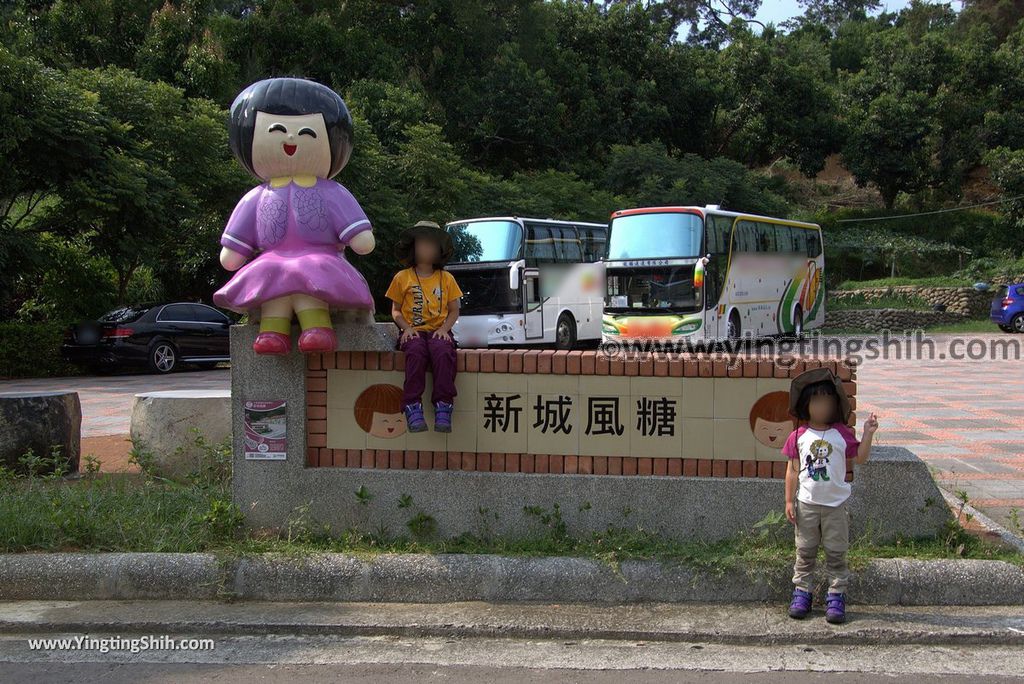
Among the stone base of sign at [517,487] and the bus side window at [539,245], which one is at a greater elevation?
the bus side window at [539,245]

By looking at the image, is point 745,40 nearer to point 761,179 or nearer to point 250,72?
point 761,179

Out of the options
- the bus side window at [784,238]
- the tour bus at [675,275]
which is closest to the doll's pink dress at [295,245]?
the tour bus at [675,275]

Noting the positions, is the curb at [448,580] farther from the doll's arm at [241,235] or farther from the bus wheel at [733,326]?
the bus wheel at [733,326]

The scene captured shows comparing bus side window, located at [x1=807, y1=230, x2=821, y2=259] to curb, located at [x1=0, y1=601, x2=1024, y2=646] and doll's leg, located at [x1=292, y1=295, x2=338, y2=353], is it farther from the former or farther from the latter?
doll's leg, located at [x1=292, y1=295, x2=338, y2=353]

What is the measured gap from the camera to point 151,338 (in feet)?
60.0

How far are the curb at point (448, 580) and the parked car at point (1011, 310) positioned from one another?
81.6 ft

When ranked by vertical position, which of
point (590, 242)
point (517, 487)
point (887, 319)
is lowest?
point (517, 487)

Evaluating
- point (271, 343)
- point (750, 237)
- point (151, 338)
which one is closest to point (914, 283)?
point (750, 237)

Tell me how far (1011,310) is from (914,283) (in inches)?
263

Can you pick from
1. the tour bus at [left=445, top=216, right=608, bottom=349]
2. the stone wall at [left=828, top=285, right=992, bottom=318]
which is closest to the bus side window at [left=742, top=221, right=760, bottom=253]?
the tour bus at [left=445, top=216, right=608, bottom=349]

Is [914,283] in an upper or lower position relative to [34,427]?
upper

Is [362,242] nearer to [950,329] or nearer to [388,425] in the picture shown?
[388,425]

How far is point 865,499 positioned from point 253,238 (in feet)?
13.0

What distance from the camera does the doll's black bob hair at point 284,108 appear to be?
5.63 metres
